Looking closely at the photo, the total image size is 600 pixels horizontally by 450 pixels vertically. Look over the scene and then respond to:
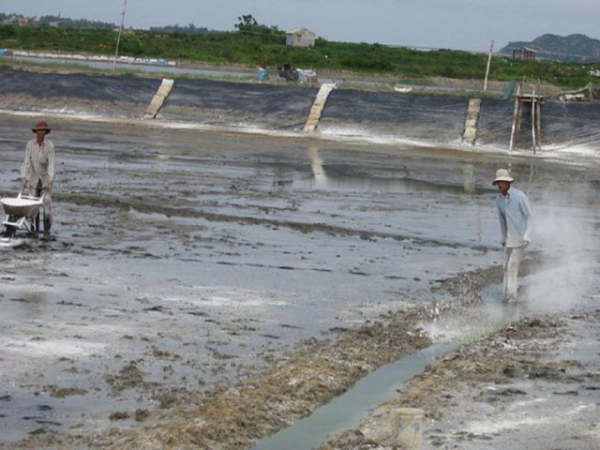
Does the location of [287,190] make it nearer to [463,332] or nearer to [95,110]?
[463,332]

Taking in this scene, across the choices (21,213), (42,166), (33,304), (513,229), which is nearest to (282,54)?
(42,166)

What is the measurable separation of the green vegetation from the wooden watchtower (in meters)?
32.7

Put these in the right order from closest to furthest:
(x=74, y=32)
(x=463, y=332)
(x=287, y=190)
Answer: (x=463, y=332) → (x=287, y=190) → (x=74, y=32)

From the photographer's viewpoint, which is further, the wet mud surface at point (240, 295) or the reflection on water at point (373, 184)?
the reflection on water at point (373, 184)

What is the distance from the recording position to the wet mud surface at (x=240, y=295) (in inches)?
379

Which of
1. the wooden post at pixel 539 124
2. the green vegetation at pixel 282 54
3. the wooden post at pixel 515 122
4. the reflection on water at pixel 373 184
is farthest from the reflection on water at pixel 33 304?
the green vegetation at pixel 282 54

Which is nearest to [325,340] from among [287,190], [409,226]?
[409,226]

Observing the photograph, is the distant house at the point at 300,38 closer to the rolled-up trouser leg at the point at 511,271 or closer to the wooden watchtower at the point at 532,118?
the wooden watchtower at the point at 532,118

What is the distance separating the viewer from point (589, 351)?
40.8ft

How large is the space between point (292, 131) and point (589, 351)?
2869cm

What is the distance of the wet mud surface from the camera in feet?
31.6

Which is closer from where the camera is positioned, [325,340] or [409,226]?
[325,340]

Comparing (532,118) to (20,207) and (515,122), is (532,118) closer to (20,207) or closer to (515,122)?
(515,122)

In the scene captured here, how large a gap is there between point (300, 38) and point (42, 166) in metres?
92.8
